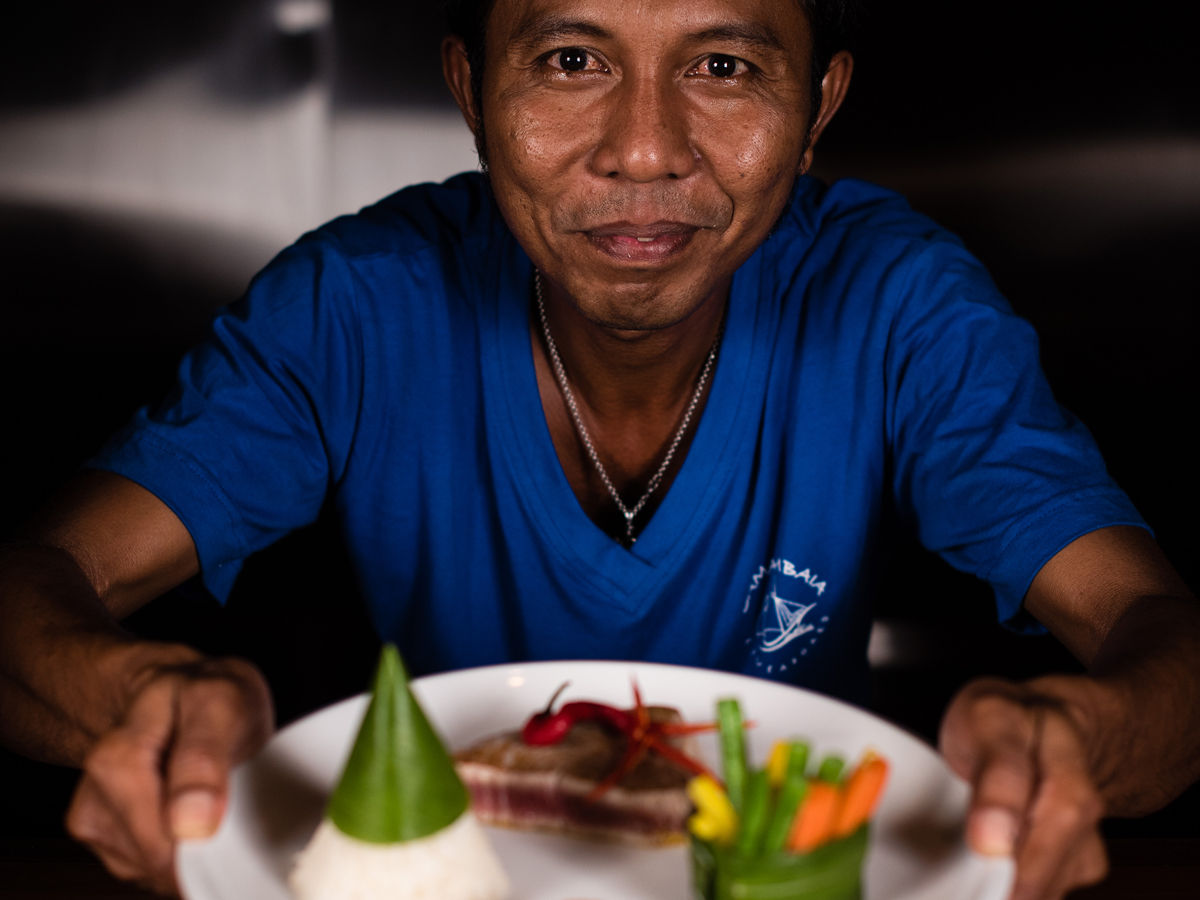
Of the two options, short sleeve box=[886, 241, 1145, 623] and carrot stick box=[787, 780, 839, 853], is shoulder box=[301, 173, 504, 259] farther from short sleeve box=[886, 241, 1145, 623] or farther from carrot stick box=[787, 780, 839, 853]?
carrot stick box=[787, 780, 839, 853]

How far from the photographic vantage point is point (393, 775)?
832 mm

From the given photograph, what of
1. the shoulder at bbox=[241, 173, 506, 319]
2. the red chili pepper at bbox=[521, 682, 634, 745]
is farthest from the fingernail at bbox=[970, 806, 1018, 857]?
the shoulder at bbox=[241, 173, 506, 319]

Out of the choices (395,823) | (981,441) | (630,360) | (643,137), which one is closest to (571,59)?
(643,137)

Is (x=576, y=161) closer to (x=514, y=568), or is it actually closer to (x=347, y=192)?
(x=514, y=568)

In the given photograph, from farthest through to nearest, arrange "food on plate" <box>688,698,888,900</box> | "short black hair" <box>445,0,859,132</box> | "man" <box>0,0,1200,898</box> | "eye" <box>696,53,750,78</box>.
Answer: "short black hair" <box>445,0,859,132</box>
"eye" <box>696,53,750,78</box>
"man" <box>0,0,1200,898</box>
"food on plate" <box>688,698,888,900</box>

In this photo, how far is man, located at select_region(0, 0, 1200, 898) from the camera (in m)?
1.29

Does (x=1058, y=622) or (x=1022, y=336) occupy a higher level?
(x=1022, y=336)

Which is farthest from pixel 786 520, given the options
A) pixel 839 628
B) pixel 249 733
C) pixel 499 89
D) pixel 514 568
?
pixel 249 733

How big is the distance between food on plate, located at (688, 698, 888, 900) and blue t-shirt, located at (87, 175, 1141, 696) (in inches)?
29.0

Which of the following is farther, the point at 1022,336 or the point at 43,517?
the point at 1022,336

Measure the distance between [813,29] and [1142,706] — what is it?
3.19 ft

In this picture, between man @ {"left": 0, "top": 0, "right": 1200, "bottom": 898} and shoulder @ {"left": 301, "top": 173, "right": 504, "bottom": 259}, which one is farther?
shoulder @ {"left": 301, "top": 173, "right": 504, "bottom": 259}

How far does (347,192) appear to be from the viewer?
8.56 ft

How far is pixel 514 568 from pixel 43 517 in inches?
25.8
